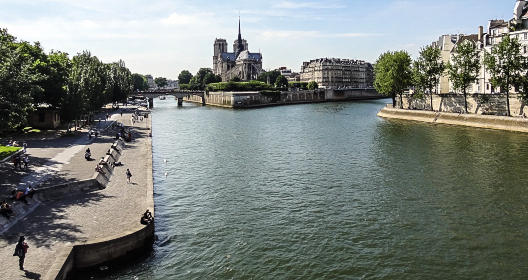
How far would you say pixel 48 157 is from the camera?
133 feet

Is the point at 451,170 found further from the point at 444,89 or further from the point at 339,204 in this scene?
the point at 444,89

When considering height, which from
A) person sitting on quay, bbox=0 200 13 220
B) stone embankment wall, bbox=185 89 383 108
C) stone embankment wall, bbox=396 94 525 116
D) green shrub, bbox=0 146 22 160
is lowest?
person sitting on quay, bbox=0 200 13 220

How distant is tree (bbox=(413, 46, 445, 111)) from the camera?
3415 inches

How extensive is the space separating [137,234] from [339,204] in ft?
47.8

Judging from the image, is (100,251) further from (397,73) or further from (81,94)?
(397,73)

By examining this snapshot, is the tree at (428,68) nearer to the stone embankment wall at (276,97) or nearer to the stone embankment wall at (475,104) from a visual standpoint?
the stone embankment wall at (475,104)

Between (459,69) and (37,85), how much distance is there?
3196 inches

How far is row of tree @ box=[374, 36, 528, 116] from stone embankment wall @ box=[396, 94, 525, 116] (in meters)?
1.61

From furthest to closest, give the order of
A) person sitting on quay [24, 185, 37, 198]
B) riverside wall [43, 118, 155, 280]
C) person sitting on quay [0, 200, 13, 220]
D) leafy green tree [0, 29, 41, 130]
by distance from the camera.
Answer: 1. leafy green tree [0, 29, 41, 130]
2. person sitting on quay [24, 185, 37, 198]
3. person sitting on quay [0, 200, 13, 220]
4. riverside wall [43, 118, 155, 280]

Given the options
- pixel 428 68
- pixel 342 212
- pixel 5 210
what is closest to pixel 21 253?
pixel 5 210

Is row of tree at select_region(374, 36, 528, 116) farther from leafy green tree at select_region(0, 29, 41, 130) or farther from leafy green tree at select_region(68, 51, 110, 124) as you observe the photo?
leafy green tree at select_region(0, 29, 41, 130)

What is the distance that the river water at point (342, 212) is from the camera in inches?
833

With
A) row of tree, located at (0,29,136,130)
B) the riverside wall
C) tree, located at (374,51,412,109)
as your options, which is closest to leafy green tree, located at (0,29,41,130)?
row of tree, located at (0,29,136,130)

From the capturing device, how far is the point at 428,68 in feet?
290
